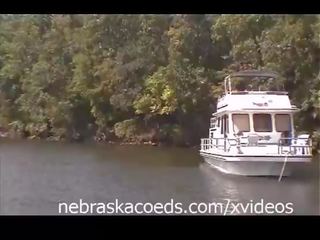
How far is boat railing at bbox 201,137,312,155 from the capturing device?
6219mm

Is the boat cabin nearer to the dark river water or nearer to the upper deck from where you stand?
the upper deck

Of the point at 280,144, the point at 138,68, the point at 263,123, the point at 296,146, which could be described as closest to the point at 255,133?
the point at 263,123

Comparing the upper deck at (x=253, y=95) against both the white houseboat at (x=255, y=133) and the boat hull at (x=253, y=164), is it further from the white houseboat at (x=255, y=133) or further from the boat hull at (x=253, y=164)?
the boat hull at (x=253, y=164)

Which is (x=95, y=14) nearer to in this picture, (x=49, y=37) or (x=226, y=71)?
(x=49, y=37)

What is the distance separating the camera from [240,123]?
6.46 meters

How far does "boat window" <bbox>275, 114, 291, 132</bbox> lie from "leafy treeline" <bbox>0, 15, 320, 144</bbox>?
0.09 metres

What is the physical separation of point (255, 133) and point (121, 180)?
3.21 feet

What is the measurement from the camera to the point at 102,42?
636cm

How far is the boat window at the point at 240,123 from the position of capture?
6.44 m

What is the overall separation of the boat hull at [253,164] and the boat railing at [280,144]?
53 millimetres

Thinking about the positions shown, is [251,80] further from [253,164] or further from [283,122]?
[253,164]

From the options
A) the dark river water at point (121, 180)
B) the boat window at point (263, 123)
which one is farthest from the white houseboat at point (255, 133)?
the dark river water at point (121, 180)

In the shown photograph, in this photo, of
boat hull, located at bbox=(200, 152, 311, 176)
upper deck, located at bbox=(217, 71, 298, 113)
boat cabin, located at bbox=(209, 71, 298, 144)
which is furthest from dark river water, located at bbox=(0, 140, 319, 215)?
upper deck, located at bbox=(217, 71, 298, 113)
